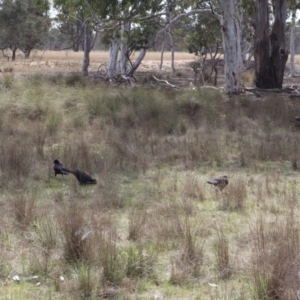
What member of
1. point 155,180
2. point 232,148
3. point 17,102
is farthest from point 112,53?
point 155,180

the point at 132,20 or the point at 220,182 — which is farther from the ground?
the point at 132,20

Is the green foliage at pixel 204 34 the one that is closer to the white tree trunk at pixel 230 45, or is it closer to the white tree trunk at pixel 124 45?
the white tree trunk at pixel 124 45

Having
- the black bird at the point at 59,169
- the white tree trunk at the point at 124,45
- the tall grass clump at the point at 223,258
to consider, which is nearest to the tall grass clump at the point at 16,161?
the black bird at the point at 59,169

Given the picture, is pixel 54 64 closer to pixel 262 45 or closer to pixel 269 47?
pixel 269 47

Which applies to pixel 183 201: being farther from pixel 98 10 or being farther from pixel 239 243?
pixel 98 10

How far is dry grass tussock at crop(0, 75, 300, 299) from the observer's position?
14.9 feet

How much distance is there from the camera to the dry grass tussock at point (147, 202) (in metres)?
4.55

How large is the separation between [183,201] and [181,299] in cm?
238

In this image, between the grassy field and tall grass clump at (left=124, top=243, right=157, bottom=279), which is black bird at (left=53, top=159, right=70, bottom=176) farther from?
the grassy field

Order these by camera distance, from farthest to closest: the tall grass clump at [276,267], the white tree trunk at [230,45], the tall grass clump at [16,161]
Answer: the white tree trunk at [230,45], the tall grass clump at [16,161], the tall grass clump at [276,267]

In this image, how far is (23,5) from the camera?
4503 cm

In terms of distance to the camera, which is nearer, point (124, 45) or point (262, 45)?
point (262, 45)

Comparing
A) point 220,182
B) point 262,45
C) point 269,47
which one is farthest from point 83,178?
point 269,47

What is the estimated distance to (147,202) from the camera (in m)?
6.94
